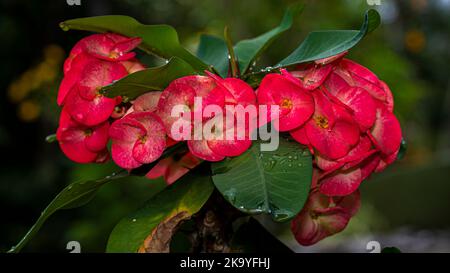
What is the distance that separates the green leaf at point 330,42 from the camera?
802 millimetres

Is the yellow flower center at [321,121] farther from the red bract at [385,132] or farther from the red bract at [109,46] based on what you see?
the red bract at [109,46]

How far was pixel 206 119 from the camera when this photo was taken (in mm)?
786

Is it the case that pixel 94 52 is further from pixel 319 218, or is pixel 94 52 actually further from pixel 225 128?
pixel 319 218

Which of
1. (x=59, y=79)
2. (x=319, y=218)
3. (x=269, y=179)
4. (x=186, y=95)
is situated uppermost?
(x=186, y=95)

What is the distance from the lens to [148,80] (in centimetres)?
80

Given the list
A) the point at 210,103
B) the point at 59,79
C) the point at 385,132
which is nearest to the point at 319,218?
the point at 385,132

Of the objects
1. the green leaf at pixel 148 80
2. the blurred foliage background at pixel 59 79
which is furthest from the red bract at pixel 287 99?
the blurred foliage background at pixel 59 79

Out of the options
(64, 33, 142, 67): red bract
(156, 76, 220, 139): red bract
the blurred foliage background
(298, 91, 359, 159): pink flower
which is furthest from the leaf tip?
the blurred foliage background

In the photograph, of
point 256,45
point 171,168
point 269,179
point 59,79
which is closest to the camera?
point 269,179

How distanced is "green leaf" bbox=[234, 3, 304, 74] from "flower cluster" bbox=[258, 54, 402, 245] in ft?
0.50

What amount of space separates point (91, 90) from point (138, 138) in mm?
105

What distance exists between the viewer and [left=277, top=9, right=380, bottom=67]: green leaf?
80 centimetres
